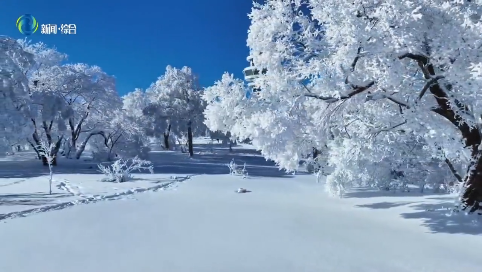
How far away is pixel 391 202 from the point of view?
37.7 feet

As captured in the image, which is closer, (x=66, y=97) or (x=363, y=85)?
(x=363, y=85)

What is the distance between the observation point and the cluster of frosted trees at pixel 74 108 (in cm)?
2319

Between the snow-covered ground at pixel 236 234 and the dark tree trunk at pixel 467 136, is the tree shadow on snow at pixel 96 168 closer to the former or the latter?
the snow-covered ground at pixel 236 234

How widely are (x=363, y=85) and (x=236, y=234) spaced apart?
13.9 feet

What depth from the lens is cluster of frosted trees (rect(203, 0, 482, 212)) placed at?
24.1ft

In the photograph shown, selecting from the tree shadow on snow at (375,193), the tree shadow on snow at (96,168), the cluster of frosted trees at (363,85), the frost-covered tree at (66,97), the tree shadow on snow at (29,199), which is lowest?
the tree shadow on snow at (375,193)

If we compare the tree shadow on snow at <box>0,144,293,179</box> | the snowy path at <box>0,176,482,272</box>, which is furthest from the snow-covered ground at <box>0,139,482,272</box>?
the tree shadow on snow at <box>0,144,293,179</box>

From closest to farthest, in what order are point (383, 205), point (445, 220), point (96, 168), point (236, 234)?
point (236, 234)
point (445, 220)
point (383, 205)
point (96, 168)

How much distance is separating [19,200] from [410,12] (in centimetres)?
1180

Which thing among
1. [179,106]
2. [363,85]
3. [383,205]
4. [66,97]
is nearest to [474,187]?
[383,205]

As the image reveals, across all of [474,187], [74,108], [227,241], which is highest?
[74,108]

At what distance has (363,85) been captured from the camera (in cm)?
866

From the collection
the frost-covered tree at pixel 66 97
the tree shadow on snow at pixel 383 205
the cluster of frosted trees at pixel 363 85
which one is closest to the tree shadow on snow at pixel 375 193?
the cluster of frosted trees at pixel 363 85

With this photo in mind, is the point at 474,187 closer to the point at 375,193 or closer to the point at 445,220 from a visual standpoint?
the point at 445,220
